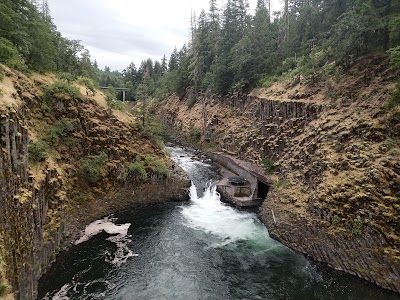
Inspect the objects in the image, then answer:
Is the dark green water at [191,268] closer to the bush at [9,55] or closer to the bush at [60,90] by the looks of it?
the bush at [60,90]

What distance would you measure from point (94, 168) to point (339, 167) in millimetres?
19610

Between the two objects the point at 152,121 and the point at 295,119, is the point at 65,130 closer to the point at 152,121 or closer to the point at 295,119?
the point at 152,121

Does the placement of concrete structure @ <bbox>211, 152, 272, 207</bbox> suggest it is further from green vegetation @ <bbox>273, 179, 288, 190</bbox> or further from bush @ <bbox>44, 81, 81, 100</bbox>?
bush @ <bbox>44, 81, 81, 100</bbox>

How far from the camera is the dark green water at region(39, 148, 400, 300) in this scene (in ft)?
57.7

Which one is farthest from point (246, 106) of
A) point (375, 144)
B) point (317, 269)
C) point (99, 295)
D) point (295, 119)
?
point (99, 295)

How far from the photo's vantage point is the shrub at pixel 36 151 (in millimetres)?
20750

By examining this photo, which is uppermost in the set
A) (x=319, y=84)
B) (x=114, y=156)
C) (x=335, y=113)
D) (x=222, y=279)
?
(x=319, y=84)

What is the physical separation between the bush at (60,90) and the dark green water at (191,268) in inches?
454

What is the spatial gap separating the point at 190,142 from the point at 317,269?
37432 mm

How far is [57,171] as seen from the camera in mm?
23031

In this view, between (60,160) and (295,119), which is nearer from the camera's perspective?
(60,160)

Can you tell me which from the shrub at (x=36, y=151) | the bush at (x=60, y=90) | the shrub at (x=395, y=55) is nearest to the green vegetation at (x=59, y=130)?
the bush at (x=60, y=90)

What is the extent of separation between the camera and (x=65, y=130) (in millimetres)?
26406

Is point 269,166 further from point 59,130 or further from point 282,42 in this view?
point 282,42
